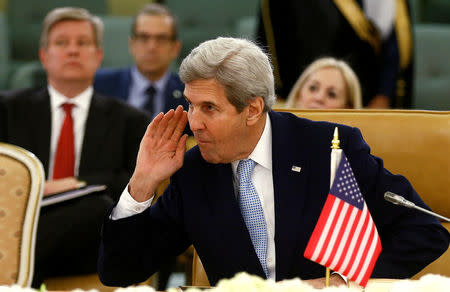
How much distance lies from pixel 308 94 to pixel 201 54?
1434mm

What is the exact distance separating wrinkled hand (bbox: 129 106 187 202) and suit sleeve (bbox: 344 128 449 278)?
1.37 feet

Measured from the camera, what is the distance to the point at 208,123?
1.72 metres

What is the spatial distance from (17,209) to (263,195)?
645mm

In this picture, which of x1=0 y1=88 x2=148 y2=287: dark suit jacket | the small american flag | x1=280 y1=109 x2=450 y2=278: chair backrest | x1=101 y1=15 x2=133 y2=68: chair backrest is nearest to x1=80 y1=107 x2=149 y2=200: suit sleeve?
x1=0 y1=88 x2=148 y2=287: dark suit jacket

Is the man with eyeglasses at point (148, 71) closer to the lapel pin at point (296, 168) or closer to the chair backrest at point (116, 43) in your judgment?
the chair backrest at point (116, 43)

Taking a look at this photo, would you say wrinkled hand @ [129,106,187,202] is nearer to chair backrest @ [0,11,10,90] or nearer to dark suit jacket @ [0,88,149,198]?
dark suit jacket @ [0,88,149,198]

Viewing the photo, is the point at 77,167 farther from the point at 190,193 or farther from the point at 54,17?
the point at 190,193

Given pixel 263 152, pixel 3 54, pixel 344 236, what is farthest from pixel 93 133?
pixel 3 54

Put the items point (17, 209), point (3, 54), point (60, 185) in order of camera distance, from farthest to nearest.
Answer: point (3, 54)
point (60, 185)
point (17, 209)

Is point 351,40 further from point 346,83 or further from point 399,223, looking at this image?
point 399,223

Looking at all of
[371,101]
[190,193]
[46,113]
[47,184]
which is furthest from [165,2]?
[190,193]

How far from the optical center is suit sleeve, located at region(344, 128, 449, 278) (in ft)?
5.87

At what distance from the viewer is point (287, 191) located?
179 centimetres

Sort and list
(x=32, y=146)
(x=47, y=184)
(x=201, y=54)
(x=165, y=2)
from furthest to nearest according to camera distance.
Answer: (x=165, y=2) → (x=32, y=146) → (x=47, y=184) → (x=201, y=54)
